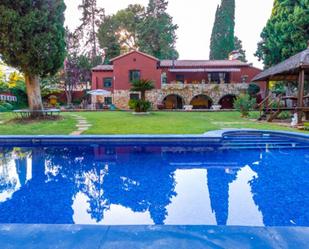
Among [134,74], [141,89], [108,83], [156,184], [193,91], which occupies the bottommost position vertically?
[156,184]

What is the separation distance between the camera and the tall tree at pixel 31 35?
39.3 ft

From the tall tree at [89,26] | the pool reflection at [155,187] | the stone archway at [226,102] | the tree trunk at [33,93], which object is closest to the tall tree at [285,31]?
the stone archway at [226,102]

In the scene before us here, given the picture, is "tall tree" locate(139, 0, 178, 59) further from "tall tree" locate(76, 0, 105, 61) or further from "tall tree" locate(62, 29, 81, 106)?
"tall tree" locate(62, 29, 81, 106)

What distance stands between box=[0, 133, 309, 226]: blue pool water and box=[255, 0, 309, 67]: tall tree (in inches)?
520

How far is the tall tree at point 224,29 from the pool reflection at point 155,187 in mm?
30063

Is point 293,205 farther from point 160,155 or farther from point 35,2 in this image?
point 35,2

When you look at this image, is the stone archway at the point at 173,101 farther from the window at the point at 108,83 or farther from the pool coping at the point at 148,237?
the pool coping at the point at 148,237

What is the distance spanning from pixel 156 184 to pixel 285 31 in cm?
1925

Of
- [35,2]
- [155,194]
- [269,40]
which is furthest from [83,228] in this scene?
[269,40]

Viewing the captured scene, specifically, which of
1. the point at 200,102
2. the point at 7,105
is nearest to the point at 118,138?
the point at 7,105

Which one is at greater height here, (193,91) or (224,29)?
(224,29)

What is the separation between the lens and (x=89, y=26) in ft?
133

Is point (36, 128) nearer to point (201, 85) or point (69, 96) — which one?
point (69, 96)

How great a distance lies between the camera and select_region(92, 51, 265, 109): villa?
1070 inches
